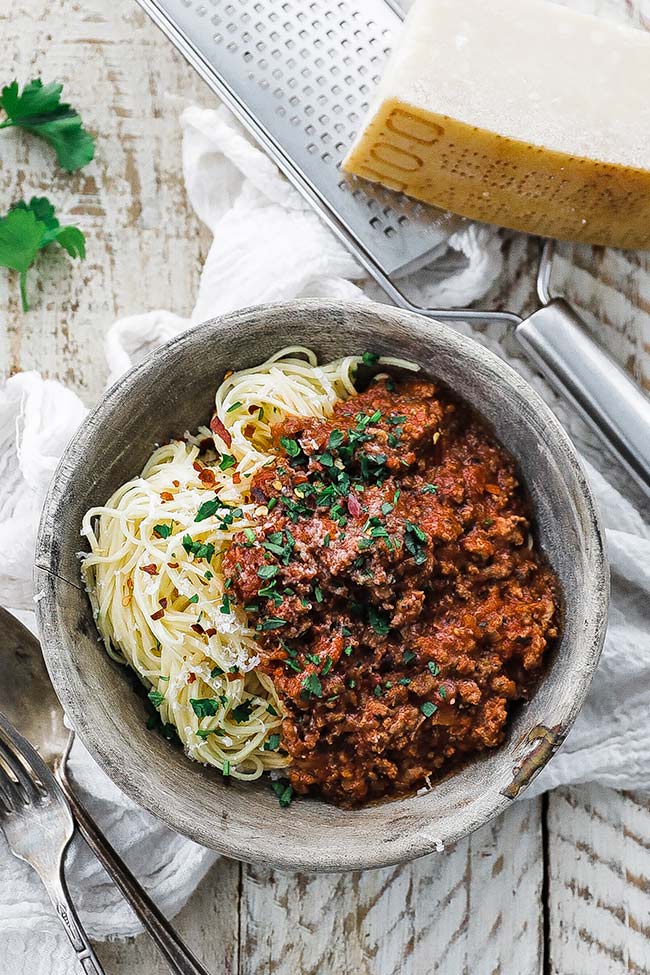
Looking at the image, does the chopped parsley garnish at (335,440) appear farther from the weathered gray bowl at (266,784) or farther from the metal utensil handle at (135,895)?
the metal utensil handle at (135,895)

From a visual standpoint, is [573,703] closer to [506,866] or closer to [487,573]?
[487,573]

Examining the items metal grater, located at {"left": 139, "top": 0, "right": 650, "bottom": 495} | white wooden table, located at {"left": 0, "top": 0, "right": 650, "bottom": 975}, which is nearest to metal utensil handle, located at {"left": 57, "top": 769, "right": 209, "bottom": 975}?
white wooden table, located at {"left": 0, "top": 0, "right": 650, "bottom": 975}

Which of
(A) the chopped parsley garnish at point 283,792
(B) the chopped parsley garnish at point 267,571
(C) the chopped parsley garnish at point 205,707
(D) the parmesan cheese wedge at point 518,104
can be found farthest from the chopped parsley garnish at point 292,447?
(D) the parmesan cheese wedge at point 518,104

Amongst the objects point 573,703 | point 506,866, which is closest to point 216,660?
point 573,703

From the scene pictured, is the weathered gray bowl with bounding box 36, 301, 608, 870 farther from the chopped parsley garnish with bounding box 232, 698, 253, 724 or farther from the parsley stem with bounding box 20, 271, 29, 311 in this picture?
the parsley stem with bounding box 20, 271, 29, 311

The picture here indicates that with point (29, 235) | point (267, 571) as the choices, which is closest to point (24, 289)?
point (29, 235)

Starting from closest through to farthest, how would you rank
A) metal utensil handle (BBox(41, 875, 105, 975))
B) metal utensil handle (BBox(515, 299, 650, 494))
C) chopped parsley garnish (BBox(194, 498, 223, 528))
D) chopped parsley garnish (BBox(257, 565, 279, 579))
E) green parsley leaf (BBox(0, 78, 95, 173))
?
1. chopped parsley garnish (BBox(257, 565, 279, 579))
2. chopped parsley garnish (BBox(194, 498, 223, 528))
3. metal utensil handle (BBox(41, 875, 105, 975))
4. metal utensil handle (BBox(515, 299, 650, 494))
5. green parsley leaf (BBox(0, 78, 95, 173))
